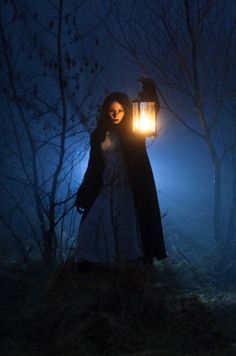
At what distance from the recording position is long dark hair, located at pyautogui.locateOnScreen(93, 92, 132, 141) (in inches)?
217

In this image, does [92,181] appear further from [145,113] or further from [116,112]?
[145,113]

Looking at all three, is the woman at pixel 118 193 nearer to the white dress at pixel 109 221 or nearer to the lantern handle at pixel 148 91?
the white dress at pixel 109 221

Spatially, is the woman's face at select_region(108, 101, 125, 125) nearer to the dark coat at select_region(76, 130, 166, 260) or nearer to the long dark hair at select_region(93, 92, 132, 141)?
the long dark hair at select_region(93, 92, 132, 141)

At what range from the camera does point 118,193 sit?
560 cm

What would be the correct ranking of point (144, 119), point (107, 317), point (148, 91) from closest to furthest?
point (107, 317), point (144, 119), point (148, 91)

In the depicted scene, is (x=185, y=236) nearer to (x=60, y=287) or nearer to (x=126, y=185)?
(x=126, y=185)

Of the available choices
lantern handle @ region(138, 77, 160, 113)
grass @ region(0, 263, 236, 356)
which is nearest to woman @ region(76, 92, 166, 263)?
lantern handle @ region(138, 77, 160, 113)

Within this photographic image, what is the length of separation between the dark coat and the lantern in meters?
0.10

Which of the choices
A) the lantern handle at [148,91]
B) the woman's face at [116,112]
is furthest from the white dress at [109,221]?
the lantern handle at [148,91]

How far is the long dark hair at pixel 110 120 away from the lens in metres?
5.50

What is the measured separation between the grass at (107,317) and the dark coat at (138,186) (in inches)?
20.9

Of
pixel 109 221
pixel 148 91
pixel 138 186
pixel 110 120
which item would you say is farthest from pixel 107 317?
pixel 148 91

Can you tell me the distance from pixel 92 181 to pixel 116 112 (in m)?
0.71

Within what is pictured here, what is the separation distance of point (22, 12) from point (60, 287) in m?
3.09
